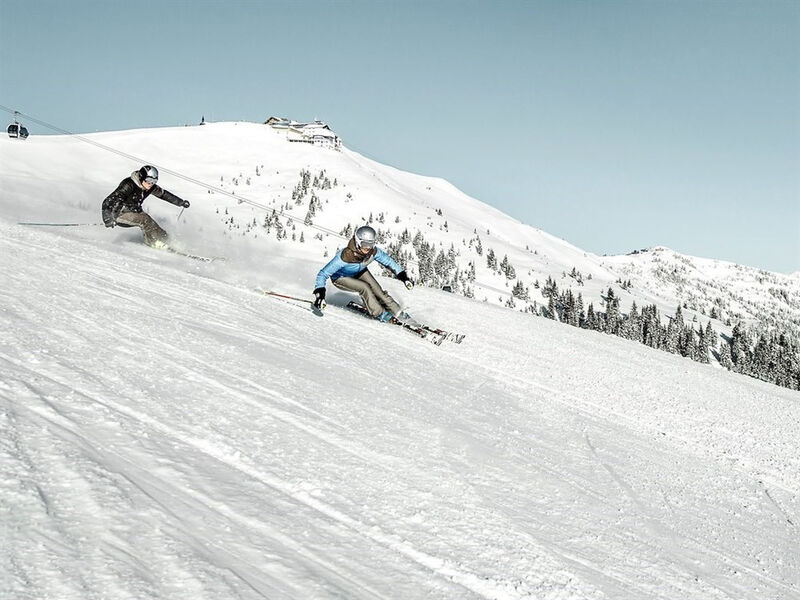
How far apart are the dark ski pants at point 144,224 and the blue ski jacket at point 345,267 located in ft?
16.5

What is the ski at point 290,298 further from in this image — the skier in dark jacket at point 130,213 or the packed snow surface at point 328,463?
the skier in dark jacket at point 130,213

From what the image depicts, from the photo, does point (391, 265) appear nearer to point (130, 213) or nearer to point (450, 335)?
point (450, 335)

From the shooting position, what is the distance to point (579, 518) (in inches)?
167

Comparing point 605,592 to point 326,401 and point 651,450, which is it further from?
point 651,450

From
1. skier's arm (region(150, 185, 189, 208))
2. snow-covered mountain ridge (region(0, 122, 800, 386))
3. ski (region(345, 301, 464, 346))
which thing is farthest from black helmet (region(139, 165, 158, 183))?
snow-covered mountain ridge (region(0, 122, 800, 386))

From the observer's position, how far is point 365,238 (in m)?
11.2

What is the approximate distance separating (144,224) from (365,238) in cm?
598

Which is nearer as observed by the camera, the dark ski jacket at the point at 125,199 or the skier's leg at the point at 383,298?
the skier's leg at the point at 383,298

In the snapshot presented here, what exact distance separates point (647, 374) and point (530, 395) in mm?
3932

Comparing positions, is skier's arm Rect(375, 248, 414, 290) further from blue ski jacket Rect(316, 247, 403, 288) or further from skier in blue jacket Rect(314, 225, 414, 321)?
skier in blue jacket Rect(314, 225, 414, 321)

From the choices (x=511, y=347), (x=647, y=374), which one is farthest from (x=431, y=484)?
(x=647, y=374)

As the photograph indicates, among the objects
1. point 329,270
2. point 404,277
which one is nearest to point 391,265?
point 404,277

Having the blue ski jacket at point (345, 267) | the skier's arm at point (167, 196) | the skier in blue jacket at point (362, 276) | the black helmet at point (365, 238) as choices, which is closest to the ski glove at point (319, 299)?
the blue ski jacket at point (345, 267)

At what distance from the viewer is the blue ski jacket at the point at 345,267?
10872mm
